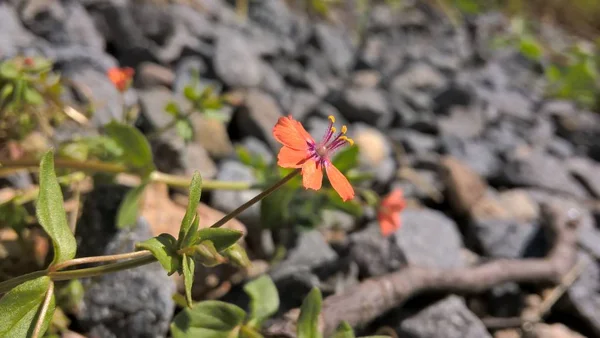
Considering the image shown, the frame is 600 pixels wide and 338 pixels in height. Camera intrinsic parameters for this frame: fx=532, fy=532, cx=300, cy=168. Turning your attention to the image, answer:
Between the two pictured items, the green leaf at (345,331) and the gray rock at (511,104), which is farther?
the gray rock at (511,104)

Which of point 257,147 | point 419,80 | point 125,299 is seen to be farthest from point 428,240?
point 419,80

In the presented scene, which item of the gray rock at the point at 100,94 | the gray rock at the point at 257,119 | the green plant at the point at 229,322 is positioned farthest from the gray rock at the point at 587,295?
the gray rock at the point at 100,94

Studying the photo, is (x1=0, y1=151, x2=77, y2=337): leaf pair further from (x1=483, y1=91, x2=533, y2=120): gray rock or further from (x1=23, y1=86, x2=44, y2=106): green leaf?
(x1=483, y1=91, x2=533, y2=120): gray rock

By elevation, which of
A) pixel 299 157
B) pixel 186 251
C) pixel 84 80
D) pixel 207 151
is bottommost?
pixel 207 151

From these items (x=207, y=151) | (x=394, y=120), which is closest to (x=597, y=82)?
(x=394, y=120)

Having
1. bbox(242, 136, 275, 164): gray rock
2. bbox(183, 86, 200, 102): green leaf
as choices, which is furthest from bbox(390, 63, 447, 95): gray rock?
bbox(183, 86, 200, 102): green leaf

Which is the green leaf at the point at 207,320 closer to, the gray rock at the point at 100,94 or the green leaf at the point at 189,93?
the green leaf at the point at 189,93

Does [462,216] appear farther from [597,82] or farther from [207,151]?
[597,82]
